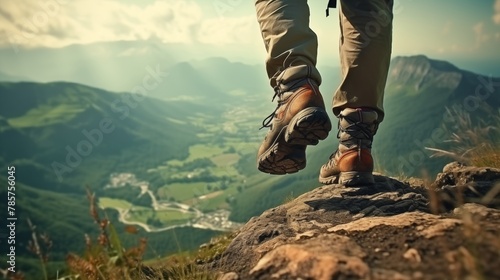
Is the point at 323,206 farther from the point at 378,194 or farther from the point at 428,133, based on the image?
the point at 428,133

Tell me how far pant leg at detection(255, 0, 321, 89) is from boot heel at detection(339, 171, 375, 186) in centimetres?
93

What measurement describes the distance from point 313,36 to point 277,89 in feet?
1.94

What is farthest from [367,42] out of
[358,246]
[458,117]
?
[458,117]

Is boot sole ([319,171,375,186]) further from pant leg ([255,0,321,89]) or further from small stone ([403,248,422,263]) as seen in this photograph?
small stone ([403,248,422,263])

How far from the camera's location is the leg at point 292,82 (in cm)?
331

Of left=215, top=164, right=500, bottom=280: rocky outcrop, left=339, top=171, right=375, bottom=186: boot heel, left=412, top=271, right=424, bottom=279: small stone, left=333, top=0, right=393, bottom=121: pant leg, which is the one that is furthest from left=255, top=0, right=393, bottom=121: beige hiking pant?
left=412, top=271, right=424, bottom=279: small stone

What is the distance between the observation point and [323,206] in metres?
3.53

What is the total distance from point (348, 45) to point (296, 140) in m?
0.98

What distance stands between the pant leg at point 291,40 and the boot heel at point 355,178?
3.05 ft

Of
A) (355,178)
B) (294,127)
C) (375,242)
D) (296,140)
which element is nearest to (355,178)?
(355,178)

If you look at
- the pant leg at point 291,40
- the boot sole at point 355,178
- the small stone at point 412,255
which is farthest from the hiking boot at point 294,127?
the small stone at point 412,255

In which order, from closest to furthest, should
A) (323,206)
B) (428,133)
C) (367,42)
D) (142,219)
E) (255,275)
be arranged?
(255,275), (367,42), (323,206), (142,219), (428,133)

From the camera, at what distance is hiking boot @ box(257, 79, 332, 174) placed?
3.23 meters
